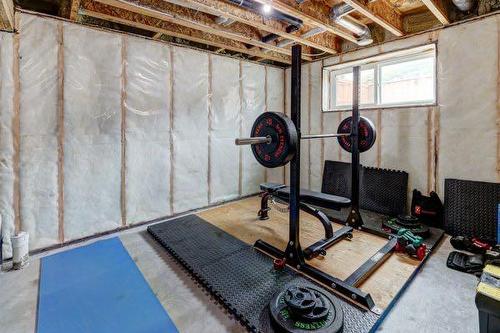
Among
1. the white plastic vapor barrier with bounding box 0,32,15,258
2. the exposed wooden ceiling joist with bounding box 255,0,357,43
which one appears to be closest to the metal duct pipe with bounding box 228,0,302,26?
the exposed wooden ceiling joist with bounding box 255,0,357,43

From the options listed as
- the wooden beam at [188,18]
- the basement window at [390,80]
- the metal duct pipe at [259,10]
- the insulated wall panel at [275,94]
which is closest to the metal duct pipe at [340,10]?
the metal duct pipe at [259,10]

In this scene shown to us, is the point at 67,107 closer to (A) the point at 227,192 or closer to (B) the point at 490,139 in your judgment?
(A) the point at 227,192

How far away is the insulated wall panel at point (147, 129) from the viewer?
331 cm

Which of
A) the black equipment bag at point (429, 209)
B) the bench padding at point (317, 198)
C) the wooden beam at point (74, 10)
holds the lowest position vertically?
the black equipment bag at point (429, 209)

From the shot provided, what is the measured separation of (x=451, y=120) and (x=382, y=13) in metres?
1.55

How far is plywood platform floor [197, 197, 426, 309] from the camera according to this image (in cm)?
212

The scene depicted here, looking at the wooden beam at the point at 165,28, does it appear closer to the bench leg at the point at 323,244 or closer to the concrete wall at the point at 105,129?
the concrete wall at the point at 105,129

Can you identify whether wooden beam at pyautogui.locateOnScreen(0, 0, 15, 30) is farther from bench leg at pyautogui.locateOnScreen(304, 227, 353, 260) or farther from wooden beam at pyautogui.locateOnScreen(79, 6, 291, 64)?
bench leg at pyautogui.locateOnScreen(304, 227, 353, 260)

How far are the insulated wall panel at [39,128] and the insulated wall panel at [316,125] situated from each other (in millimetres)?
3717

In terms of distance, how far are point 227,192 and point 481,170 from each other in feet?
11.3

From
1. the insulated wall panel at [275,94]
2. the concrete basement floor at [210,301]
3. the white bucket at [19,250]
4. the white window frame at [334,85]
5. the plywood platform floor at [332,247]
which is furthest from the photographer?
the insulated wall panel at [275,94]

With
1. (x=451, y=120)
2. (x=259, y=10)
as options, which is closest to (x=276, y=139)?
(x=259, y=10)

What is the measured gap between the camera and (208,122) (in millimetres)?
4094

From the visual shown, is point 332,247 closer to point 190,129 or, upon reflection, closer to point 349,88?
point 190,129
